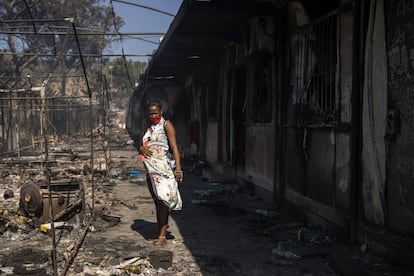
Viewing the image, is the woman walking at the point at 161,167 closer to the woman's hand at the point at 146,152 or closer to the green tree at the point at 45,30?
the woman's hand at the point at 146,152

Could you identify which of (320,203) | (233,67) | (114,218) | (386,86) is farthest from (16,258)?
(233,67)

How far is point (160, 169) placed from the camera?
5113 millimetres

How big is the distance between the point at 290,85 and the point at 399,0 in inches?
118

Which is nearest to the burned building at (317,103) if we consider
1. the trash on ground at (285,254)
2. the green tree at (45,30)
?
the trash on ground at (285,254)

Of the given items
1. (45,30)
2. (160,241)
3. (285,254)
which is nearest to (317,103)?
(285,254)

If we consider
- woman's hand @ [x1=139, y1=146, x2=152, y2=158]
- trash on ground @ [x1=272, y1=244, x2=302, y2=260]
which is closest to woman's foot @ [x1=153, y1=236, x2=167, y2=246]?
woman's hand @ [x1=139, y1=146, x2=152, y2=158]

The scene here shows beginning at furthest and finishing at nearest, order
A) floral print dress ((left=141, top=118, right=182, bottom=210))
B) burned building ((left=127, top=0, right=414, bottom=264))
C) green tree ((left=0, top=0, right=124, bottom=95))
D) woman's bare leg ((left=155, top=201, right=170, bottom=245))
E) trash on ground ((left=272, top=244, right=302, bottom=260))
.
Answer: green tree ((left=0, top=0, right=124, bottom=95)), woman's bare leg ((left=155, top=201, right=170, bottom=245)), floral print dress ((left=141, top=118, right=182, bottom=210)), trash on ground ((left=272, top=244, right=302, bottom=260)), burned building ((left=127, top=0, right=414, bottom=264))

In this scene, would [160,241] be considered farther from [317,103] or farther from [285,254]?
[317,103]

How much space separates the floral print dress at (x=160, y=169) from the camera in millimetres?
5109

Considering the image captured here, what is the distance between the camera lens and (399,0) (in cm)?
408

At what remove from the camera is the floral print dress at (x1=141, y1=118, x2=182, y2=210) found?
511 centimetres

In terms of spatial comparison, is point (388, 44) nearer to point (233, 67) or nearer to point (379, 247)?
point (379, 247)

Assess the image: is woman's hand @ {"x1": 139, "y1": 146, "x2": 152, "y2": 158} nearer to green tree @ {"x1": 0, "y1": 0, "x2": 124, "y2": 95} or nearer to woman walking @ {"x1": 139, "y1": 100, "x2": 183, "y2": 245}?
woman walking @ {"x1": 139, "y1": 100, "x2": 183, "y2": 245}

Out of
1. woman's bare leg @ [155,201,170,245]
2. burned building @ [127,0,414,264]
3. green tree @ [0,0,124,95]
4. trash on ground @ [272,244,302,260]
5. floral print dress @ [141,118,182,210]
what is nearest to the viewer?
burned building @ [127,0,414,264]
